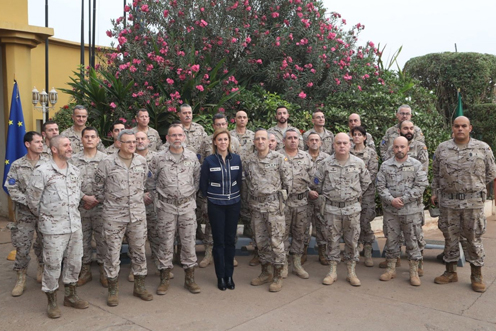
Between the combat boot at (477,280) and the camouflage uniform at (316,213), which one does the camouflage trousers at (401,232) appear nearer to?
the combat boot at (477,280)

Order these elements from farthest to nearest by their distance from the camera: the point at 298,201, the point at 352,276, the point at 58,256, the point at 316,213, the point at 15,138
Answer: the point at 15,138 < the point at 316,213 < the point at 298,201 < the point at 352,276 < the point at 58,256

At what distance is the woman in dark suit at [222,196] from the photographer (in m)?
5.29

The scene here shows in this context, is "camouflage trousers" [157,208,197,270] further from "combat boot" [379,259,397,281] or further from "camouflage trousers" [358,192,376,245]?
"camouflage trousers" [358,192,376,245]

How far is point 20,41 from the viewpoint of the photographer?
9.17m

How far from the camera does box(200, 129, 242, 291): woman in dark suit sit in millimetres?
5285

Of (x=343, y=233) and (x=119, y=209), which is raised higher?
(x=119, y=209)

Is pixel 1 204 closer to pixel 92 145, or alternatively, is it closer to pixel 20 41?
pixel 20 41

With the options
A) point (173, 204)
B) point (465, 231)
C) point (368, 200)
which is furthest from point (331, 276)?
point (173, 204)

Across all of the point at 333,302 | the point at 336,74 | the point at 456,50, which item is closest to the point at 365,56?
the point at 336,74

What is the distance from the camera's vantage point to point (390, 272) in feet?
18.8

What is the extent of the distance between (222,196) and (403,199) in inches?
83.4

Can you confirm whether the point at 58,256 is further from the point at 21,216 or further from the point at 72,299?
the point at 21,216

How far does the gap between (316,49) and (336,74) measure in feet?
2.20

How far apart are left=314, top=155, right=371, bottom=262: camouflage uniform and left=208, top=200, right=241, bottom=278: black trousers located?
113cm
